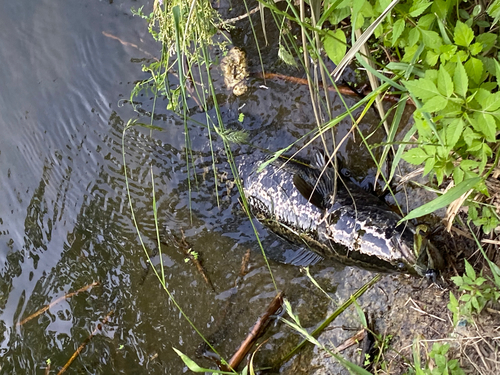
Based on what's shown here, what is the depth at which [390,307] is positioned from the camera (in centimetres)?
305

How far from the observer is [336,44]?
2.04 metres

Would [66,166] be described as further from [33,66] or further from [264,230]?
[264,230]

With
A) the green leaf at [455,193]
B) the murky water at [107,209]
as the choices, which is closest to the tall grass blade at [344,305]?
the murky water at [107,209]

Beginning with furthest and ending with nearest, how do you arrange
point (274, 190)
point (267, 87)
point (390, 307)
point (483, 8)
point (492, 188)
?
point (267, 87)
point (274, 190)
point (390, 307)
point (492, 188)
point (483, 8)

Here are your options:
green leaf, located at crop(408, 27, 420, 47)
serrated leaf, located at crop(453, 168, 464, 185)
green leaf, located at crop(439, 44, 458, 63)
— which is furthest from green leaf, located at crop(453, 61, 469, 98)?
serrated leaf, located at crop(453, 168, 464, 185)

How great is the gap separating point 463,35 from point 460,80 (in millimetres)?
232

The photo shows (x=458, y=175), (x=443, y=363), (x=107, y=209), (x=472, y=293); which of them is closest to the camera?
(x=458, y=175)

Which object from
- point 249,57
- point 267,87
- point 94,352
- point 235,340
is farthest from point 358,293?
point 94,352

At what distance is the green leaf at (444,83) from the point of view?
175cm

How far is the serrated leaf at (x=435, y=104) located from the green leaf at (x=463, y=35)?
0.30 meters

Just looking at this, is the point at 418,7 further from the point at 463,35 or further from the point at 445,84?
the point at 445,84

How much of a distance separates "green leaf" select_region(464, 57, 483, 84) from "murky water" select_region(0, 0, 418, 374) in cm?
152

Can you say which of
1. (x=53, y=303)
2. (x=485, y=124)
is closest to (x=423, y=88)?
(x=485, y=124)

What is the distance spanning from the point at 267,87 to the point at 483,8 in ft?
6.41
